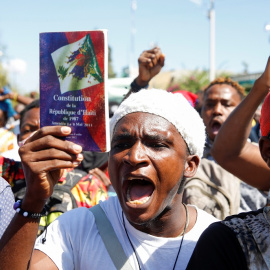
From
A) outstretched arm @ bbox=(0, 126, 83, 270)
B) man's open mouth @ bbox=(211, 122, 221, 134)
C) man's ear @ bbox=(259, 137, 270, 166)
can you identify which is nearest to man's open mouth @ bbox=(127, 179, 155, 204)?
outstretched arm @ bbox=(0, 126, 83, 270)

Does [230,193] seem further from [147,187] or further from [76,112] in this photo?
[76,112]

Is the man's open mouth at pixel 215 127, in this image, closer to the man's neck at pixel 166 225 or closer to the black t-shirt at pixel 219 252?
the man's neck at pixel 166 225

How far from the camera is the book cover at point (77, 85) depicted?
1.61 m

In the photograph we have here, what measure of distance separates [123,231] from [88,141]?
1.96 ft

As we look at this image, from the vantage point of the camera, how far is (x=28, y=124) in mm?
3561

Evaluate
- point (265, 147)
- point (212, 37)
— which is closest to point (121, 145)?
point (265, 147)

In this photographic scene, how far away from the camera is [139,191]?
188 cm

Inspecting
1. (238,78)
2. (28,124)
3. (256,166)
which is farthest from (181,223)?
(238,78)

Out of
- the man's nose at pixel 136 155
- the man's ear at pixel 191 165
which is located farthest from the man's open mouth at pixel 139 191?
the man's ear at pixel 191 165

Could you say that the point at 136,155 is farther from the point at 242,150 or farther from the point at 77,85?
the point at 242,150

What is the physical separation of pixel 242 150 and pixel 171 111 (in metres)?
0.54

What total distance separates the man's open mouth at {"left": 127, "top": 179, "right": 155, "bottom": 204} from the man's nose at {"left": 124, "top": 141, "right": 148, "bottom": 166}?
0.11 m

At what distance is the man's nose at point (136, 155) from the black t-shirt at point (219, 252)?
47 cm

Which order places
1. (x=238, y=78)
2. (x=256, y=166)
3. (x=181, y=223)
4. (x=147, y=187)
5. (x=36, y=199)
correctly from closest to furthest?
(x=36, y=199)
(x=147, y=187)
(x=181, y=223)
(x=256, y=166)
(x=238, y=78)
